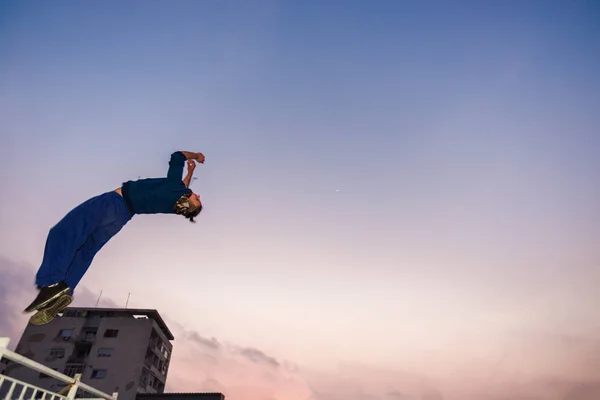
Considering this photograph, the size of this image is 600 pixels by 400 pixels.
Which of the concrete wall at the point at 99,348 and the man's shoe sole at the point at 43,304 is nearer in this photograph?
the man's shoe sole at the point at 43,304

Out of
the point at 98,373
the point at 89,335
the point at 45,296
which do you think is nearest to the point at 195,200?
the point at 45,296

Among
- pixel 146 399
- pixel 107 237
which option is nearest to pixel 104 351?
pixel 146 399

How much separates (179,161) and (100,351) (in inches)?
2035

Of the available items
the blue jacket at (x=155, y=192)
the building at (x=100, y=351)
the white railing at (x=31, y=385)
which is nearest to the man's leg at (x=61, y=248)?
the blue jacket at (x=155, y=192)

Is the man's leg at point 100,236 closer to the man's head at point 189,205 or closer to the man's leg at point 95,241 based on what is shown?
the man's leg at point 95,241

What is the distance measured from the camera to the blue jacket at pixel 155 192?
412 centimetres

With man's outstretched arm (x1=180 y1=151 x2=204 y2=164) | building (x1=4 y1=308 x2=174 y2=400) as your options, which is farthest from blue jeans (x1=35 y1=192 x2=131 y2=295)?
building (x1=4 y1=308 x2=174 y2=400)

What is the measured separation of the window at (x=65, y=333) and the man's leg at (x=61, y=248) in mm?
54652

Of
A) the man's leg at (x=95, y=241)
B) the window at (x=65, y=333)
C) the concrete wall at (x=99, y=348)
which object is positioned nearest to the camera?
the man's leg at (x=95, y=241)

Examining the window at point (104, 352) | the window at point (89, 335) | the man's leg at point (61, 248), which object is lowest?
the man's leg at point (61, 248)

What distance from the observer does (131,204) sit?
13.6 ft

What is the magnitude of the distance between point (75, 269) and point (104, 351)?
5101 cm

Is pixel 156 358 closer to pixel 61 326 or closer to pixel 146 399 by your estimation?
pixel 61 326

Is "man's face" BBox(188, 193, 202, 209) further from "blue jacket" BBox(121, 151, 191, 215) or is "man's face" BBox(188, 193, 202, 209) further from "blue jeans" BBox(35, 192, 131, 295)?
"blue jeans" BBox(35, 192, 131, 295)
